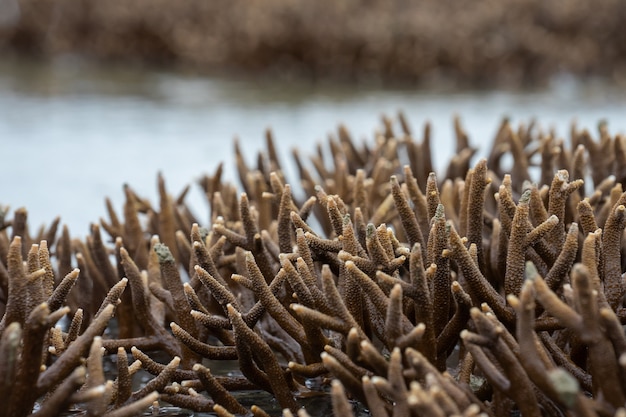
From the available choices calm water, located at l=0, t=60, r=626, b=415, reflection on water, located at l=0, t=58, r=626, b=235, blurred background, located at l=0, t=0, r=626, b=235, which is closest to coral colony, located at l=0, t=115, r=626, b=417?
calm water, located at l=0, t=60, r=626, b=415

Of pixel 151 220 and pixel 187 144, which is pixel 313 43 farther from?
pixel 151 220

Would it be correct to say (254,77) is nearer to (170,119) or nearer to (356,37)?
(356,37)

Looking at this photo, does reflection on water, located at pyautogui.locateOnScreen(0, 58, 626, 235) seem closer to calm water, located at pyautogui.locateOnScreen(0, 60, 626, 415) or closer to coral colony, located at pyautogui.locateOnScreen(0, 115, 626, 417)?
calm water, located at pyautogui.locateOnScreen(0, 60, 626, 415)

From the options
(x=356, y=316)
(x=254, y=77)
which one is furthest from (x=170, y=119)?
(x=356, y=316)

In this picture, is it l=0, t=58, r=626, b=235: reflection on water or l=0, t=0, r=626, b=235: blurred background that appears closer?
l=0, t=58, r=626, b=235: reflection on water

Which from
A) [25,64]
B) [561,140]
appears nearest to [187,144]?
[561,140]

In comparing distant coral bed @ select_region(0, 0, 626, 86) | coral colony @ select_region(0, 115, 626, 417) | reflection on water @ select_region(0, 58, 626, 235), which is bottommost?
coral colony @ select_region(0, 115, 626, 417)
